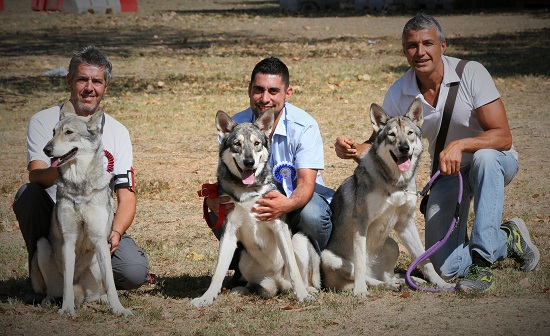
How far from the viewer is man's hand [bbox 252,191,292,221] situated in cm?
535

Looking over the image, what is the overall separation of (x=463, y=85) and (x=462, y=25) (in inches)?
828

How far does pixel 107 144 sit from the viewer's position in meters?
5.68

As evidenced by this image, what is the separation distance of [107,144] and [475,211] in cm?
288

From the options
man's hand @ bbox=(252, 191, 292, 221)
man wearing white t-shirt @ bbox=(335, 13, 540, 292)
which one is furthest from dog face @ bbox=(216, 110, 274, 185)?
man wearing white t-shirt @ bbox=(335, 13, 540, 292)

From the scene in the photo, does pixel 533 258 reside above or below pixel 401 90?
below

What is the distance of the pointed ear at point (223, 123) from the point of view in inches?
216

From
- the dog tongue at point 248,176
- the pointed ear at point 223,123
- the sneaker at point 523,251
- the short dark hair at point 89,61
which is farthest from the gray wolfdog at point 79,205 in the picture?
the sneaker at point 523,251

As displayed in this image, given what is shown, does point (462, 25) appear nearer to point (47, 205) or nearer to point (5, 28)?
point (5, 28)

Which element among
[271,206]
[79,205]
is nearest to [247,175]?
[271,206]

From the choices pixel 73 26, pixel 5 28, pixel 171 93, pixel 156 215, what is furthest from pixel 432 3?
pixel 156 215

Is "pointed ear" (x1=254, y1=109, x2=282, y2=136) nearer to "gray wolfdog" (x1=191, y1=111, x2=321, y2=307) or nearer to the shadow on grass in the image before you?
"gray wolfdog" (x1=191, y1=111, x2=321, y2=307)

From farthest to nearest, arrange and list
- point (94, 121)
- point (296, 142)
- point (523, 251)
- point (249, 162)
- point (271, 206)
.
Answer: point (523, 251), point (296, 142), point (271, 206), point (249, 162), point (94, 121)

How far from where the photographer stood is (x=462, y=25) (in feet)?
85.1

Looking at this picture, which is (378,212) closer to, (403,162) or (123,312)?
(403,162)
